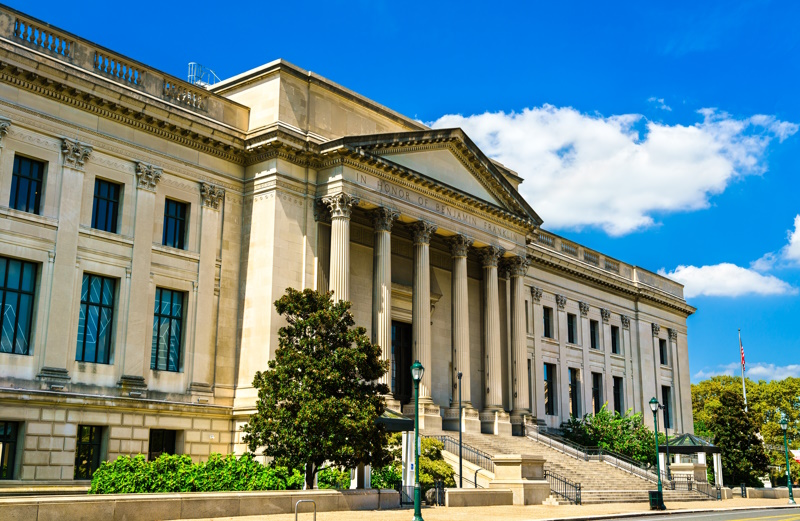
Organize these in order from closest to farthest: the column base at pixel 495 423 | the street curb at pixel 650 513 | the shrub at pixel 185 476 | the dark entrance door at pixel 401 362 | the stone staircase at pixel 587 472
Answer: the shrub at pixel 185 476 → the street curb at pixel 650 513 → the stone staircase at pixel 587 472 → the column base at pixel 495 423 → the dark entrance door at pixel 401 362

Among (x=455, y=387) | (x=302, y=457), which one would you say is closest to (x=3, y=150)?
(x=302, y=457)

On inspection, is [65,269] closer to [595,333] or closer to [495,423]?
[495,423]

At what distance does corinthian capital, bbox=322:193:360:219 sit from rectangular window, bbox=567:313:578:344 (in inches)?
1087

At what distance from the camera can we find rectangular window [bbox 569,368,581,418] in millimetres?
59188

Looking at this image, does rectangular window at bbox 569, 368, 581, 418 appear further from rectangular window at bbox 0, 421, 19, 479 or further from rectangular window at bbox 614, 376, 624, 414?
rectangular window at bbox 0, 421, 19, 479

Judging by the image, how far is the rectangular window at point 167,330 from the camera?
3441 cm

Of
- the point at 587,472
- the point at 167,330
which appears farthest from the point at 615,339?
the point at 167,330

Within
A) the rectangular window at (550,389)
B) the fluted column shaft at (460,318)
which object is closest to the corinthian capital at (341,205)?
the fluted column shaft at (460,318)

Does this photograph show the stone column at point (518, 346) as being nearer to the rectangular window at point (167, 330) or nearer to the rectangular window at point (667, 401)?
the rectangular window at point (167, 330)

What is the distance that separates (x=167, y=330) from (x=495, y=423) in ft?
59.2

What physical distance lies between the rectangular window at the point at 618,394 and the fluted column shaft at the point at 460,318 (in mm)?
24704

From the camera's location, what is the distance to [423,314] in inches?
1634

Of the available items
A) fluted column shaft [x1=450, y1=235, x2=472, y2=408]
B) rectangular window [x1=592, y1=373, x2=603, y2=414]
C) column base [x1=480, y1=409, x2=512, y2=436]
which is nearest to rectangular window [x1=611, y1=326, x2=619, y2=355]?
rectangular window [x1=592, y1=373, x2=603, y2=414]

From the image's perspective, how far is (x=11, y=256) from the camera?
30.0m
